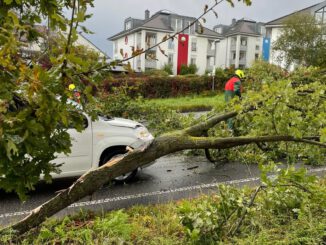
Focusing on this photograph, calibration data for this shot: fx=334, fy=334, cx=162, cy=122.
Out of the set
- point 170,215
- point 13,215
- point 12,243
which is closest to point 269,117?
point 170,215

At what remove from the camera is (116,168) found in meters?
3.44

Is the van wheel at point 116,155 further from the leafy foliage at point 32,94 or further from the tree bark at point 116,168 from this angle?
the leafy foliage at point 32,94

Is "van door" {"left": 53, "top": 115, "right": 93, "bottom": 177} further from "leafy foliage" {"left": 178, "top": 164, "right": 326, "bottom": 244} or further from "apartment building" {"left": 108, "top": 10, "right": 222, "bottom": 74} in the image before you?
"apartment building" {"left": 108, "top": 10, "right": 222, "bottom": 74}

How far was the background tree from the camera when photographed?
25.6 metres

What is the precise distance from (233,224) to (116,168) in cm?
128

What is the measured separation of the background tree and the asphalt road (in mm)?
20873

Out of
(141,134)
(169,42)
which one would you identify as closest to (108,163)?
(141,134)

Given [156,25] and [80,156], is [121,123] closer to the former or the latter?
[80,156]

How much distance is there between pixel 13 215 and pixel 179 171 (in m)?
3.55

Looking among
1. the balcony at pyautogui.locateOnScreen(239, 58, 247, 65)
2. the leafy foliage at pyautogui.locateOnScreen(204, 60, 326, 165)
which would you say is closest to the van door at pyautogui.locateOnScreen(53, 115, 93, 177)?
the leafy foliage at pyautogui.locateOnScreen(204, 60, 326, 165)

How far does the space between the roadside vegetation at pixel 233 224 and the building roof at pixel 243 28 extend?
2128 inches

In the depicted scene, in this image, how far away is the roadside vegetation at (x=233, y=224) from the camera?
2953 millimetres

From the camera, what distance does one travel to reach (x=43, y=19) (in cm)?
201

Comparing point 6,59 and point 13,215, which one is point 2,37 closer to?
point 6,59
